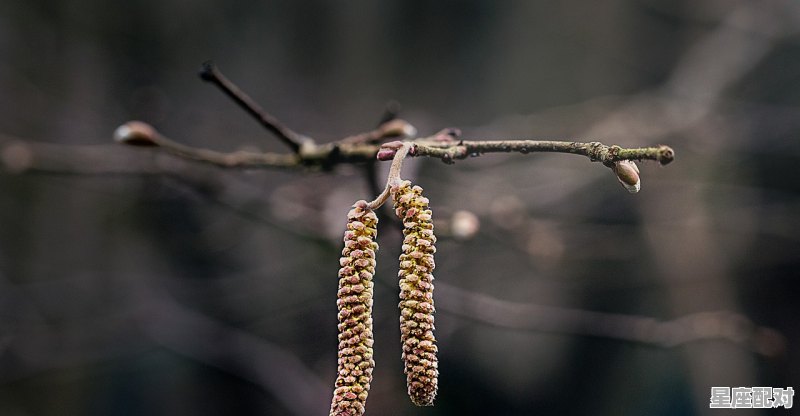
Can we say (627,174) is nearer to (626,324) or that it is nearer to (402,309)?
(402,309)

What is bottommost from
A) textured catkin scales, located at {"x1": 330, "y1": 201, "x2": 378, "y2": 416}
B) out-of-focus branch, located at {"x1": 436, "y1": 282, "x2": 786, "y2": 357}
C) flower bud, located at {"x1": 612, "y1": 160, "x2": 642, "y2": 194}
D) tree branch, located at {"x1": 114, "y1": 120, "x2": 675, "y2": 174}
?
textured catkin scales, located at {"x1": 330, "y1": 201, "x2": 378, "y2": 416}

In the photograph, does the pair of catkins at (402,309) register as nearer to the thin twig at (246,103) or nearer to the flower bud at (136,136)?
the thin twig at (246,103)

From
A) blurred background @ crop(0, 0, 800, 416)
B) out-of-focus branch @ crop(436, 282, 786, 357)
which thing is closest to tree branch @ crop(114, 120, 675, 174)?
out-of-focus branch @ crop(436, 282, 786, 357)

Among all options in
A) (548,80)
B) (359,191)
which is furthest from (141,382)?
(548,80)

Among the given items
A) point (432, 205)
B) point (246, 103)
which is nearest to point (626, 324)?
point (432, 205)

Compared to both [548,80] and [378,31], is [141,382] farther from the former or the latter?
[548,80]

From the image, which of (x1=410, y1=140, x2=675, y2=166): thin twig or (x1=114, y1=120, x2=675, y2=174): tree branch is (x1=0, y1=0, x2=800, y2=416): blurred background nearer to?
(x1=114, y1=120, x2=675, y2=174): tree branch
